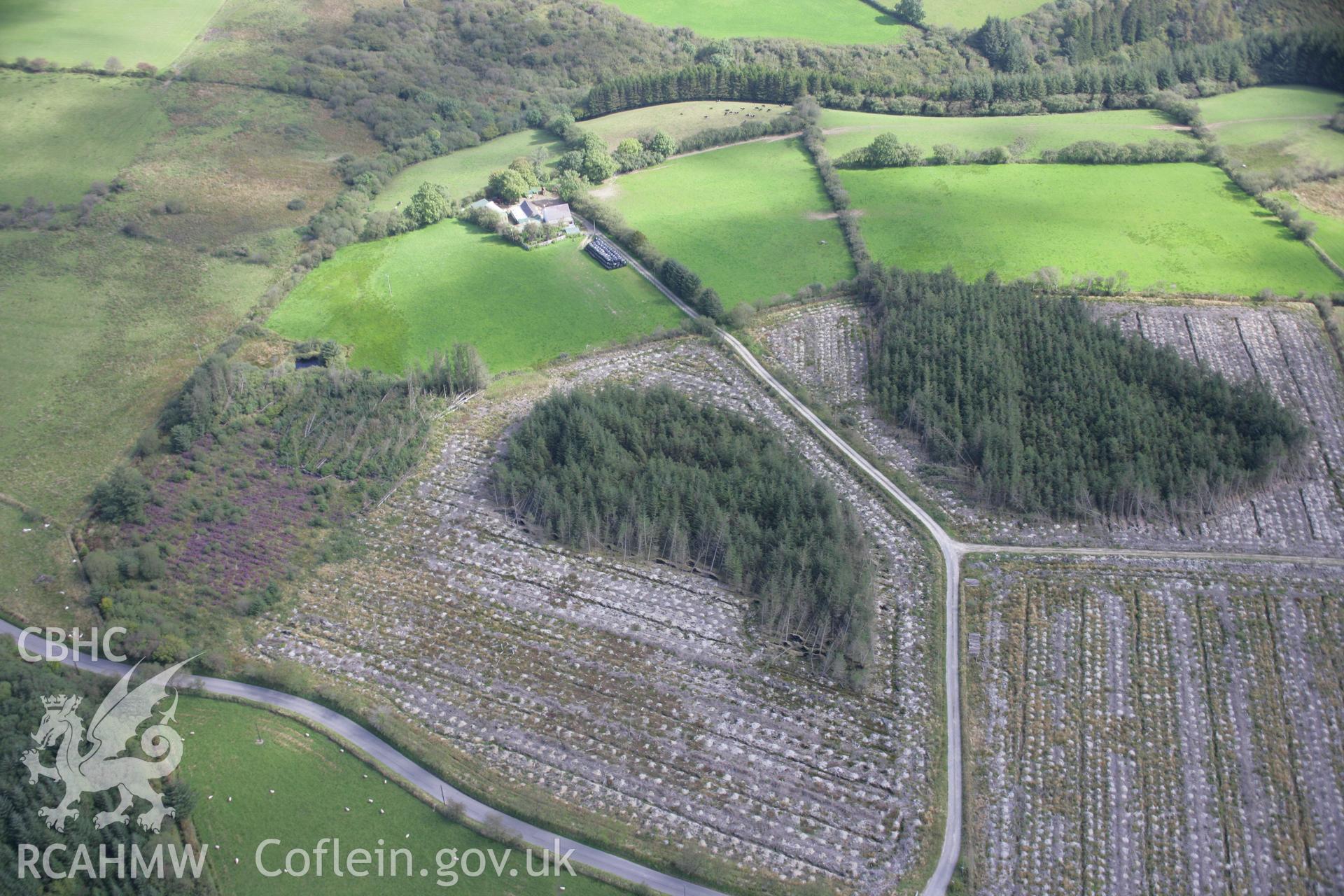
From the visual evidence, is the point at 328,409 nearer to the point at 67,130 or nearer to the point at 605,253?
the point at 605,253

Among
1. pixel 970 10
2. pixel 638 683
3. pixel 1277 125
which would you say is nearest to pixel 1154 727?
pixel 638 683

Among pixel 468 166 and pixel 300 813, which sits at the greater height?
pixel 468 166

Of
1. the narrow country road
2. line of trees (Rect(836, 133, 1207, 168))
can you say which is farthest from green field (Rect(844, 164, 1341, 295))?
the narrow country road

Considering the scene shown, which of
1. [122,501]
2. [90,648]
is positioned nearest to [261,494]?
[122,501]

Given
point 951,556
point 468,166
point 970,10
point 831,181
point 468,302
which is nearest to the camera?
point 951,556

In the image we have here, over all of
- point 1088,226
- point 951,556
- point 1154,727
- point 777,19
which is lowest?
point 1154,727

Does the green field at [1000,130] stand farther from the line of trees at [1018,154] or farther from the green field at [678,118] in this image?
the green field at [678,118]

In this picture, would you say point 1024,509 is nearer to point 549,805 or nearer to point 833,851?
point 833,851

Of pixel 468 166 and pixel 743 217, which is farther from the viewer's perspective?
pixel 468 166
